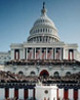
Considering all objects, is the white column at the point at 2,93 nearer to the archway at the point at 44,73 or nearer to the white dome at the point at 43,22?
the archway at the point at 44,73

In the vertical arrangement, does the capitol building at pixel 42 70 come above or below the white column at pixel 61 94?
above

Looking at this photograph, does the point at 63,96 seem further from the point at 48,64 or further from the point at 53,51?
the point at 53,51

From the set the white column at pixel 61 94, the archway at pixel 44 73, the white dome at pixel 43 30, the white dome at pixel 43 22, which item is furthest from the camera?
the white dome at pixel 43 22

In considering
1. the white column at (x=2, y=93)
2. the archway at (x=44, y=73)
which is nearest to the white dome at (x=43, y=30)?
the archway at (x=44, y=73)

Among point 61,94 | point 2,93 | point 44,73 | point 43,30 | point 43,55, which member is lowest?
point 61,94

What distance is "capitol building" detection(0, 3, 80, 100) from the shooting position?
61.2m

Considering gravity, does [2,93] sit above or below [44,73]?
below

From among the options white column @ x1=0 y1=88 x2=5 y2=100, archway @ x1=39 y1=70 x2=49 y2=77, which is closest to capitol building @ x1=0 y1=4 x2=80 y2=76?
archway @ x1=39 y1=70 x2=49 y2=77

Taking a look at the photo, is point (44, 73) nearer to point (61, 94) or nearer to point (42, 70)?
point (42, 70)

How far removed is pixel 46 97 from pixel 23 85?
A: 9.90 meters

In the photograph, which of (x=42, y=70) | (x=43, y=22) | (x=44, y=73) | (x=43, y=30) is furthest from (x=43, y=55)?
(x=43, y=22)

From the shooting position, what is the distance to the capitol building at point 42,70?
61188 millimetres

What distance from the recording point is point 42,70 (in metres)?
84.9

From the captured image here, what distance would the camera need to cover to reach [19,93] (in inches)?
2431
